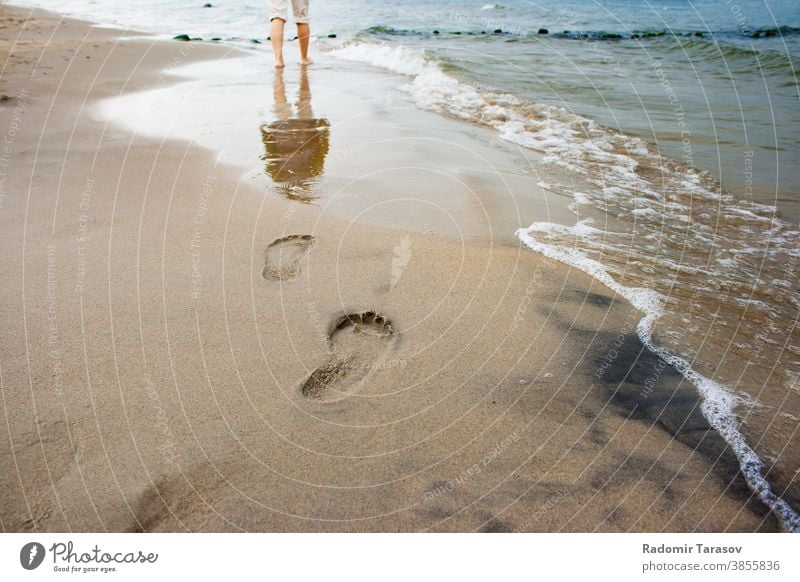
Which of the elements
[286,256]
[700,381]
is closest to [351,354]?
[286,256]

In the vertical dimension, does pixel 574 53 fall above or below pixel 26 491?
above

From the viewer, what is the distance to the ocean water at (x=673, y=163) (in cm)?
278

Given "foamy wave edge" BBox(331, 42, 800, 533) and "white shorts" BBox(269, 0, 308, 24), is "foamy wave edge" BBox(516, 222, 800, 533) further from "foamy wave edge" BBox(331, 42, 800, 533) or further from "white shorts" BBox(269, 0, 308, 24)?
"white shorts" BBox(269, 0, 308, 24)

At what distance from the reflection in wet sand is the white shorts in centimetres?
300

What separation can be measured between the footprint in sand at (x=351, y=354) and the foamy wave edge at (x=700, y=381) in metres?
1.37

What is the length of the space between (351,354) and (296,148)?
347 cm

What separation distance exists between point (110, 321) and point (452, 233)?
2209 mm

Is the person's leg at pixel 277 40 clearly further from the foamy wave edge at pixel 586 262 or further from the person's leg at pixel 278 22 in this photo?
the foamy wave edge at pixel 586 262

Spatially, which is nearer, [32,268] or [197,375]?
[197,375]

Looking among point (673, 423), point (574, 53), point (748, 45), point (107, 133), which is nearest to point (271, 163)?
point (107, 133)

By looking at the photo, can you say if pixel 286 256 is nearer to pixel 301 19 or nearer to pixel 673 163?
pixel 673 163

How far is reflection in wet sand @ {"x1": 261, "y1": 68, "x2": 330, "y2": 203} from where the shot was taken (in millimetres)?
4657

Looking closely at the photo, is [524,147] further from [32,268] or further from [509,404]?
[32,268]

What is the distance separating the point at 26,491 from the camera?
193 cm
